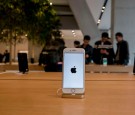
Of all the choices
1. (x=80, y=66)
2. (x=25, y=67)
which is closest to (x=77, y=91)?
(x=80, y=66)

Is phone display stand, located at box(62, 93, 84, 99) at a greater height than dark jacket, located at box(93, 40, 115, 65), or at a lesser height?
lesser

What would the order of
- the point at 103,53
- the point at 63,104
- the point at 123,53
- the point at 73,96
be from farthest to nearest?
1. the point at 103,53
2. the point at 123,53
3. the point at 73,96
4. the point at 63,104

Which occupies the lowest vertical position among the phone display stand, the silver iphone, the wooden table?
the wooden table

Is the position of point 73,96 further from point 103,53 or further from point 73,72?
point 103,53

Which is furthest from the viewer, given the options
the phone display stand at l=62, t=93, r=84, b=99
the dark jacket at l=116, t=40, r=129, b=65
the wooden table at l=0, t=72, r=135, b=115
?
the dark jacket at l=116, t=40, r=129, b=65

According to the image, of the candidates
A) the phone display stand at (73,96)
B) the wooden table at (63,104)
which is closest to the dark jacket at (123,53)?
the wooden table at (63,104)

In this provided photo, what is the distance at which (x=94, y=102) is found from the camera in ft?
4.77

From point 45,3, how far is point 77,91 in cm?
723

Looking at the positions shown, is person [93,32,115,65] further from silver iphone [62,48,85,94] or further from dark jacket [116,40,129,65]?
silver iphone [62,48,85,94]

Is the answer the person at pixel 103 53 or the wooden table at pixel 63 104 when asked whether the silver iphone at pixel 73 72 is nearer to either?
the wooden table at pixel 63 104

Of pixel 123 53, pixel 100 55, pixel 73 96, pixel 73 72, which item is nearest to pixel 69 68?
pixel 73 72

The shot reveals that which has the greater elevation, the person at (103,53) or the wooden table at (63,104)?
the person at (103,53)

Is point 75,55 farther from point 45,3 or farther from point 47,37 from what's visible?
point 47,37

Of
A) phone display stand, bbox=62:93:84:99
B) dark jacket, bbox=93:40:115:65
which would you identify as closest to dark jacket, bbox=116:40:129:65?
dark jacket, bbox=93:40:115:65
